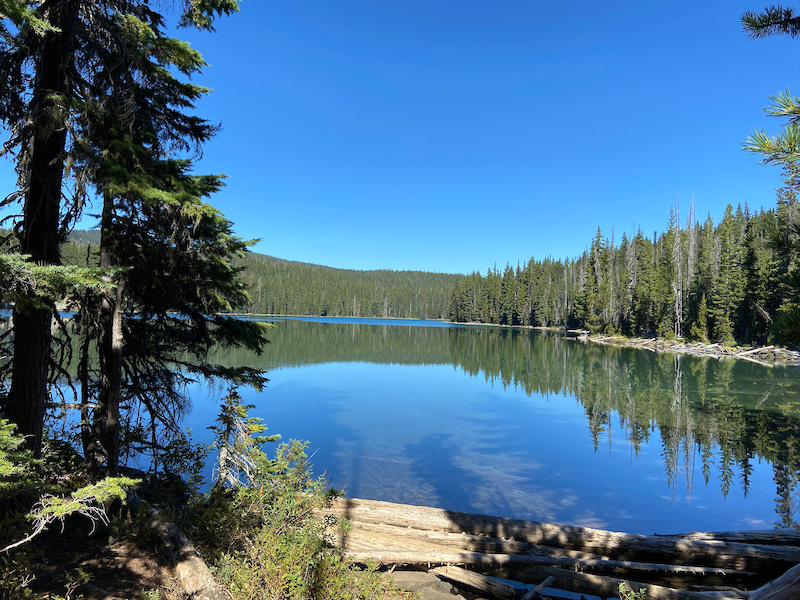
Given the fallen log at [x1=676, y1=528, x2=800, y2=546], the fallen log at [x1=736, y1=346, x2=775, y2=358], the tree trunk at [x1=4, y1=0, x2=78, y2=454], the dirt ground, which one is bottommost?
the fallen log at [x1=676, y1=528, x2=800, y2=546]

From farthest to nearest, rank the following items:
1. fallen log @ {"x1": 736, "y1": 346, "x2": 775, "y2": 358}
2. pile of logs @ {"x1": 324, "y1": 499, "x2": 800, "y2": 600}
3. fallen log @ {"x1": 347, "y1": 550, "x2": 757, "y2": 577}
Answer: fallen log @ {"x1": 736, "y1": 346, "x2": 775, "y2": 358}, fallen log @ {"x1": 347, "y1": 550, "x2": 757, "y2": 577}, pile of logs @ {"x1": 324, "y1": 499, "x2": 800, "y2": 600}

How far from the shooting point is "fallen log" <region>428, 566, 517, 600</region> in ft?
19.2

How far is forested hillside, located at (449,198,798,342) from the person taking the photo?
45.4 m

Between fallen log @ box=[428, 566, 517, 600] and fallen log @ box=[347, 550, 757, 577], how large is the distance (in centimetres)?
17

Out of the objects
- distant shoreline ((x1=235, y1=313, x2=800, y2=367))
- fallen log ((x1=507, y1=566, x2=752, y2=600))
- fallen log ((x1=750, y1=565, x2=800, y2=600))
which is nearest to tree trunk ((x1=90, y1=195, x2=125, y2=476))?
fallen log ((x1=507, y1=566, x2=752, y2=600))

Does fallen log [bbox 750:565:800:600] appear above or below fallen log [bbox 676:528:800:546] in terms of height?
above

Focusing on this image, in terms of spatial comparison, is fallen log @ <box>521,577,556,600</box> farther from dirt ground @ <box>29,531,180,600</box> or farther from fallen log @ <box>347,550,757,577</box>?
dirt ground @ <box>29,531,180,600</box>

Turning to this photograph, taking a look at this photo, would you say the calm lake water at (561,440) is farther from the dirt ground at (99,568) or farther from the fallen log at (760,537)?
the dirt ground at (99,568)

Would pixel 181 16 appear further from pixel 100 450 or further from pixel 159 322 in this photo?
pixel 100 450

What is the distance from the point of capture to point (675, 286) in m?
58.9

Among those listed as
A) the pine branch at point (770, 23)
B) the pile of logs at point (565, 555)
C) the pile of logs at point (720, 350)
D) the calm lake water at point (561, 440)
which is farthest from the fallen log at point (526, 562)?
the pile of logs at point (720, 350)

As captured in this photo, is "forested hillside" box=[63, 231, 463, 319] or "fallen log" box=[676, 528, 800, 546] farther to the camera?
"forested hillside" box=[63, 231, 463, 319]

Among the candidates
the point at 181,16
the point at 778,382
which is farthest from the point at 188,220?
the point at 778,382

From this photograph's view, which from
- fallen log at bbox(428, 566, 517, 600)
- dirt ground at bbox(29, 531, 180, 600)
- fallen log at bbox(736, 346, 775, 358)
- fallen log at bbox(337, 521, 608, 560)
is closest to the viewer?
dirt ground at bbox(29, 531, 180, 600)
